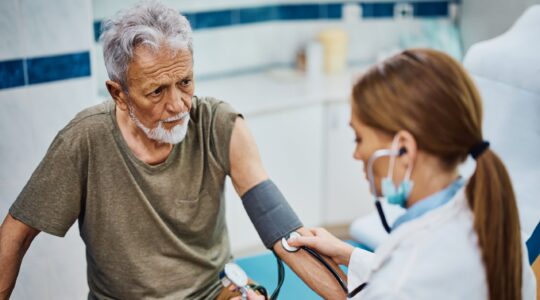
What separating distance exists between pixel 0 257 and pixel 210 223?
0.53m

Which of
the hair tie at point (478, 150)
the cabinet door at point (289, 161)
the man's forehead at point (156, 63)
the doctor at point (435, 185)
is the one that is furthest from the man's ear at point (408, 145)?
the cabinet door at point (289, 161)

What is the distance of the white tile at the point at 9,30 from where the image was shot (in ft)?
6.44

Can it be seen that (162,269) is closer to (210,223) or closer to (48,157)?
(210,223)

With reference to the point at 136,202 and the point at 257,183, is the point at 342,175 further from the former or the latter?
the point at 136,202

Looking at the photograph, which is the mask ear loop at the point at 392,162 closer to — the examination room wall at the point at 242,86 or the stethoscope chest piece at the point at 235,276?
the stethoscope chest piece at the point at 235,276

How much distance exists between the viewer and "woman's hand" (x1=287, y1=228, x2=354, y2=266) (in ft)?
5.55

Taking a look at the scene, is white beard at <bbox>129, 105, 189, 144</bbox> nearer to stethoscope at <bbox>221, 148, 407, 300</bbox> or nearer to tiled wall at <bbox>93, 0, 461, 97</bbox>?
stethoscope at <bbox>221, 148, 407, 300</bbox>

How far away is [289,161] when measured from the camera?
3.26 m

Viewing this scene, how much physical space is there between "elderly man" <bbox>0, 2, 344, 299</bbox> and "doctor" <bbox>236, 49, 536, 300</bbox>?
20.5 inches

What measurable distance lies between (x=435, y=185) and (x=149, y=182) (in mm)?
765

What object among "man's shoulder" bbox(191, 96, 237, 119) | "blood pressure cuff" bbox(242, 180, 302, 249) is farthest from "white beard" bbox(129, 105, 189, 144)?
"blood pressure cuff" bbox(242, 180, 302, 249)

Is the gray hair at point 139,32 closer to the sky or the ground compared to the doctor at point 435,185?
closer to the sky

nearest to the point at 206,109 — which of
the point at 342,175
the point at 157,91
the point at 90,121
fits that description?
the point at 157,91

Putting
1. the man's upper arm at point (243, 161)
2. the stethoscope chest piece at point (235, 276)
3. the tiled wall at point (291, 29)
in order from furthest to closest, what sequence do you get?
1. the tiled wall at point (291, 29)
2. the man's upper arm at point (243, 161)
3. the stethoscope chest piece at point (235, 276)
